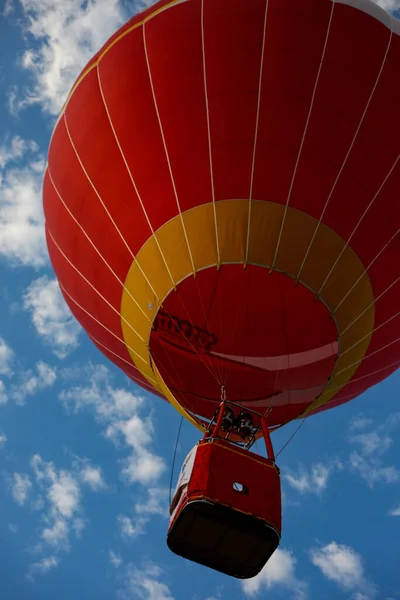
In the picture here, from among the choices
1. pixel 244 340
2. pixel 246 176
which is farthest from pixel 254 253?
pixel 244 340

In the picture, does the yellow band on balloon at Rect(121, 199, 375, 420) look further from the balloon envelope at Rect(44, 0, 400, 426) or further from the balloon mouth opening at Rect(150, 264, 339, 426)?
the balloon mouth opening at Rect(150, 264, 339, 426)

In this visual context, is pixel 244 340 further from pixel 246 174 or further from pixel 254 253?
pixel 246 174

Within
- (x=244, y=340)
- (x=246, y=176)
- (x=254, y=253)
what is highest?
(x=246, y=176)

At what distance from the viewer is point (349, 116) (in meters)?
7.22

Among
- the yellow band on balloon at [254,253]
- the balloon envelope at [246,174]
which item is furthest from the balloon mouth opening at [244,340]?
the yellow band on balloon at [254,253]

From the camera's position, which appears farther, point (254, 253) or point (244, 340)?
point (244, 340)

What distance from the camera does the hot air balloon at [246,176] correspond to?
7.20 m

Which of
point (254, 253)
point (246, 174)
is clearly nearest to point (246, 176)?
point (246, 174)

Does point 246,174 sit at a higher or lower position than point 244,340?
higher

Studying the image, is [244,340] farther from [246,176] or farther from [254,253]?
[246,176]

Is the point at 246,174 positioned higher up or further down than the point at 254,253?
higher up

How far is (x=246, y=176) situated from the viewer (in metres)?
7.20

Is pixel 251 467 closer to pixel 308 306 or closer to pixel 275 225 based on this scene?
pixel 308 306

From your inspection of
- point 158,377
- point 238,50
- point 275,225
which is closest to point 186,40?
point 238,50
